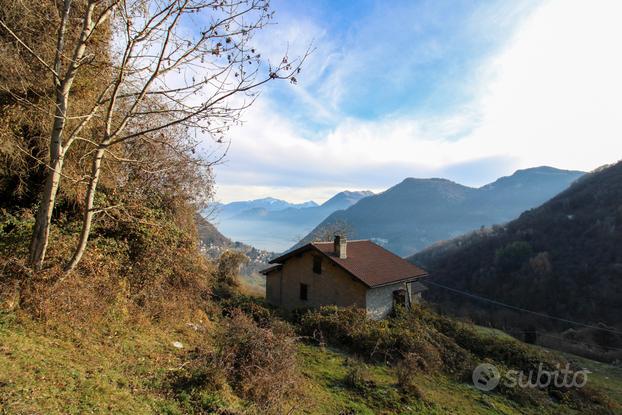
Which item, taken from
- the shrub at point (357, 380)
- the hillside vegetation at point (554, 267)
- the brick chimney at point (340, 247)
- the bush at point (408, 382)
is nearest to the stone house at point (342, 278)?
the brick chimney at point (340, 247)

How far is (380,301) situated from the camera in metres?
21.9

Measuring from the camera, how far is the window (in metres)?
23.4

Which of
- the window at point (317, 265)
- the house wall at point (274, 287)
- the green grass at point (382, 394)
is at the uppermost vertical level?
the window at point (317, 265)

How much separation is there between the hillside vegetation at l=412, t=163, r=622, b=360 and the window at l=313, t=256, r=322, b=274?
26.8 meters

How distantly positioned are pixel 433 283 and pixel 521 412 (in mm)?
57132

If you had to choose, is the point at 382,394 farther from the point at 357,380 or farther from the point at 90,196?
the point at 90,196

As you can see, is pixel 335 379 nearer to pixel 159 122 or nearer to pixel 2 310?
pixel 2 310

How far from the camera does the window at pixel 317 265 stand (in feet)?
76.6

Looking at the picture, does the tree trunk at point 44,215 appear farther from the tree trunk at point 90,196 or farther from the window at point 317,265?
the window at point 317,265

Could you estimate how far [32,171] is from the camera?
348 inches

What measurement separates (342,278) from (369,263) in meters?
3.09

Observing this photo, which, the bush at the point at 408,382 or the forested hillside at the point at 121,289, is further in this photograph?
the bush at the point at 408,382

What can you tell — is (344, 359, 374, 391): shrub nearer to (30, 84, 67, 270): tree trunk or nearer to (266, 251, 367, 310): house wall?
(30, 84, 67, 270): tree trunk

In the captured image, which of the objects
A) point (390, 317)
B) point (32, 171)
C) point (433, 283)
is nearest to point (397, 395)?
point (32, 171)
